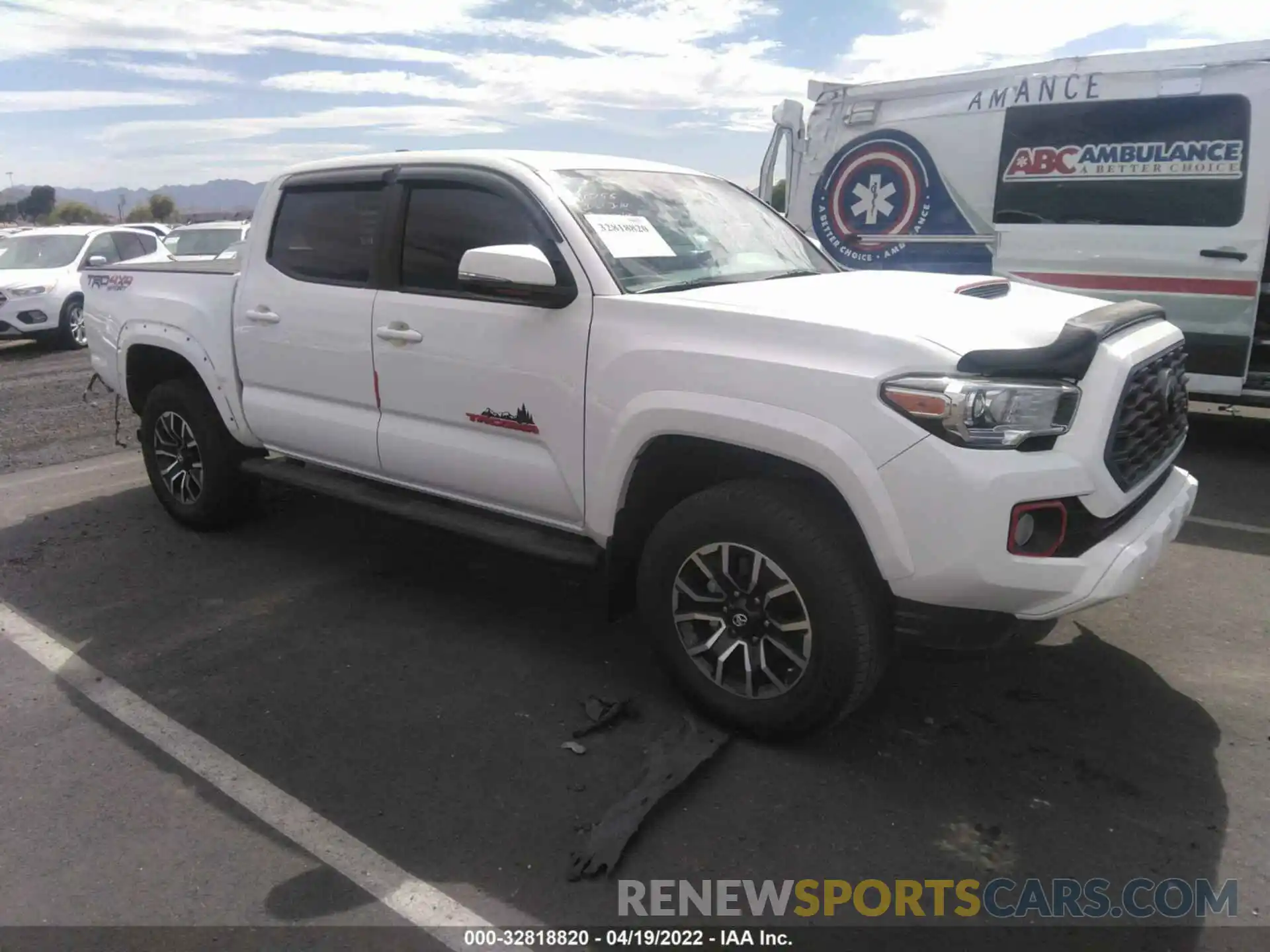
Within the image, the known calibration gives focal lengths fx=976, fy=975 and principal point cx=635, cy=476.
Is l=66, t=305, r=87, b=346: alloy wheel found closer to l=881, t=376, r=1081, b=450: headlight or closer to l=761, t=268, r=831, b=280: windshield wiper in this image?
l=761, t=268, r=831, b=280: windshield wiper

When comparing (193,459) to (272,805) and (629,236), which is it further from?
(629,236)

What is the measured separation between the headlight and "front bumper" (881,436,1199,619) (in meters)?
0.05

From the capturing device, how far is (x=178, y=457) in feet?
17.5

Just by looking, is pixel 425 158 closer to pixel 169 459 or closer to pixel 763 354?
pixel 763 354

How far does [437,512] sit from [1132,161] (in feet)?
17.7

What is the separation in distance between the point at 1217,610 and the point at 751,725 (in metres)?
2.34

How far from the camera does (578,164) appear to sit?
154 inches

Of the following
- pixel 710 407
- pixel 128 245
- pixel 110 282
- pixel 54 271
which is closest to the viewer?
pixel 710 407

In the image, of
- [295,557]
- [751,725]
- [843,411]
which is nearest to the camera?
[843,411]

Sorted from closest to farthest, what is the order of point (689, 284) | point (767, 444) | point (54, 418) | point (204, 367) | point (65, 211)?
point (767, 444), point (689, 284), point (204, 367), point (54, 418), point (65, 211)

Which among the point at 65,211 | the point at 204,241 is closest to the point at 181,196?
the point at 65,211

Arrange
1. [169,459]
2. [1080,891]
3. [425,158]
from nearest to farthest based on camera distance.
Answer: [1080,891], [425,158], [169,459]

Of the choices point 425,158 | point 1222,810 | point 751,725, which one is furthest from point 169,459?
point 1222,810

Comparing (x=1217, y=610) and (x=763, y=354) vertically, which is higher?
(x=763, y=354)
